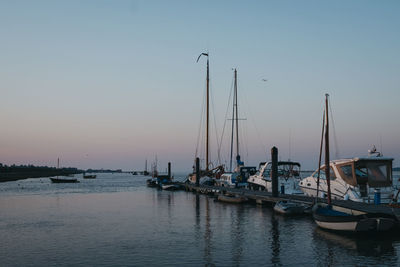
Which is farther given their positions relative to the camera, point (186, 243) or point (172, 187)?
point (172, 187)

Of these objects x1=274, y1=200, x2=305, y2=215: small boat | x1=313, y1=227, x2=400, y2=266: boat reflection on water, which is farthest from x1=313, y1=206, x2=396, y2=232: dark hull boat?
x1=274, y1=200, x2=305, y2=215: small boat

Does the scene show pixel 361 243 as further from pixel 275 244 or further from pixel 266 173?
pixel 266 173

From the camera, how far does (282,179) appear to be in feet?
141

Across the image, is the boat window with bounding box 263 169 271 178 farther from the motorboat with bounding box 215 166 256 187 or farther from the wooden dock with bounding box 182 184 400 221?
the motorboat with bounding box 215 166 256 187

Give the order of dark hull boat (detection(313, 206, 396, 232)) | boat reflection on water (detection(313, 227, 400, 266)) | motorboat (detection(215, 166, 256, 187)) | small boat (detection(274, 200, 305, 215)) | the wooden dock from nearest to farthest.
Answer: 1. boat reflection on water (detection(313, 227, 400, 266))
2. dark hull boat (detection(313, 206, 396, 232))
3. the wooden dock
4. small boat (detection(274, 200, 305, 215))
5. motorboat (detection(215, 166, 256, 187))

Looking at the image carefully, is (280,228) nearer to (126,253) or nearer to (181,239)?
(181,239)

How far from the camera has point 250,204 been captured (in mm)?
40812

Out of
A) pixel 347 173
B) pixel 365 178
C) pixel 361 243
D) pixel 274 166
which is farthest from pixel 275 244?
pixel 274 166

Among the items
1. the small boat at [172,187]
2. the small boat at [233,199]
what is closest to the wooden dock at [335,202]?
the small boat at [233,199]

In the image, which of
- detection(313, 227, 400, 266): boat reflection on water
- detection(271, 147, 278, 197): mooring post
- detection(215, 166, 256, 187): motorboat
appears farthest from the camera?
detection(215, 166, 256, 187): motorboat

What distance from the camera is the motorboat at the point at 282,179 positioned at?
4112cm

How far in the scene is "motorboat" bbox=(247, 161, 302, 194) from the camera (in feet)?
135

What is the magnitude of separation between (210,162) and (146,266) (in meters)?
53.9

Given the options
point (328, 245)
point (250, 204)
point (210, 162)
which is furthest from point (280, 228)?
point (210, 162)
